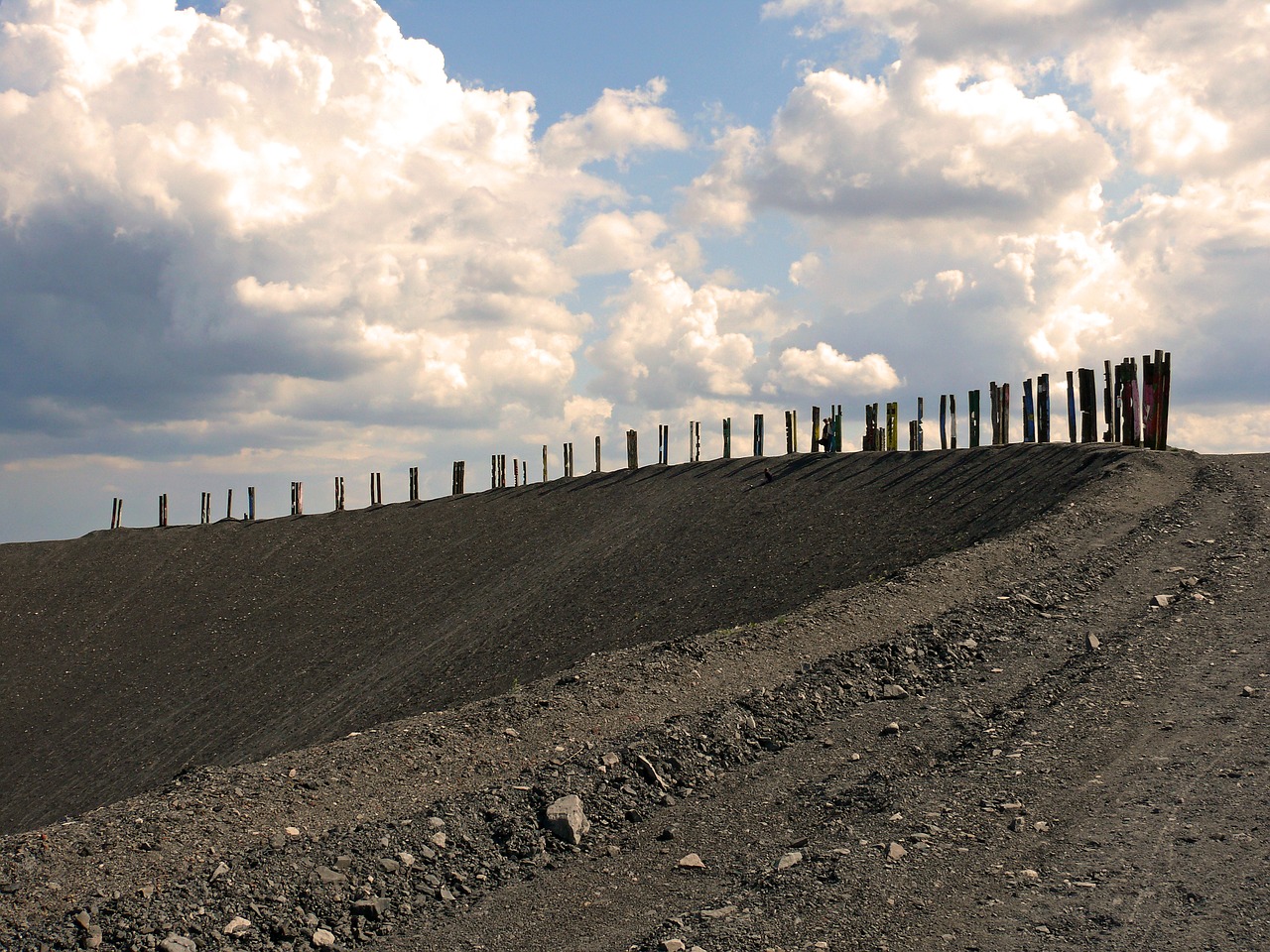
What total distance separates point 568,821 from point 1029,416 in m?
22.6

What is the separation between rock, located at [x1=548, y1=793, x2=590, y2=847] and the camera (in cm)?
878

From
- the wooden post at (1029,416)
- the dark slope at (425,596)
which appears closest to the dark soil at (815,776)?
the dark slope at (425,596)

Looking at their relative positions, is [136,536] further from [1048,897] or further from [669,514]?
[1048,897]

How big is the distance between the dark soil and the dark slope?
310mm

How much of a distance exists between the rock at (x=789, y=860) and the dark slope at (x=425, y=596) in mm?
13146

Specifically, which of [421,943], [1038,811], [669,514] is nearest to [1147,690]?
[1038,811]

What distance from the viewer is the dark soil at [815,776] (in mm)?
7117

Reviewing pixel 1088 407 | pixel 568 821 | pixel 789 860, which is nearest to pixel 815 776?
pixel 789 860

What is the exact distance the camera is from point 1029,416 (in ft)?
92.3

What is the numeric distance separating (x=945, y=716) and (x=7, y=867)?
8278 mm

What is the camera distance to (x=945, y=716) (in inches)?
428

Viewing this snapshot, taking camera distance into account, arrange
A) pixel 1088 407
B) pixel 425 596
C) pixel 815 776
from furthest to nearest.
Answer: pixel 425 596 → pixel 1088 407 → pixel 815 776

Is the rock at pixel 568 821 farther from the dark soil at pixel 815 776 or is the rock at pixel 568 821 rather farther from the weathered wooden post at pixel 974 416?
the weathered wooden post at pixel 974 416

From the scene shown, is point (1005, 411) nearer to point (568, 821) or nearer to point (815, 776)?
point (815, 776)
